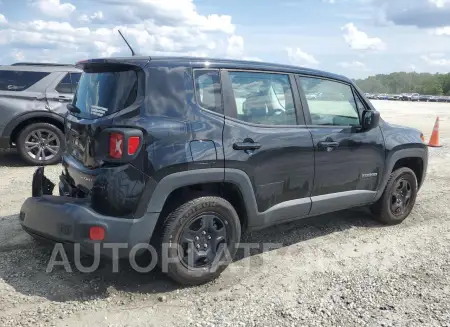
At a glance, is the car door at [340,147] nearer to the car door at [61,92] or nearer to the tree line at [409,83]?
the car door at [61,92]

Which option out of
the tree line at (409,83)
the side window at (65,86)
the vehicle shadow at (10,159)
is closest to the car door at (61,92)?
the side window at (65,86)

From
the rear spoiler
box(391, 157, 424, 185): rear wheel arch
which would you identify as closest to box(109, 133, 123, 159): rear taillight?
the rear spoiler

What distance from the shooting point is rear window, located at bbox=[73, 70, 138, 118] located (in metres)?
3.44

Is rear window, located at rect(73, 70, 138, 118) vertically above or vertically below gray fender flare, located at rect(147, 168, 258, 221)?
above

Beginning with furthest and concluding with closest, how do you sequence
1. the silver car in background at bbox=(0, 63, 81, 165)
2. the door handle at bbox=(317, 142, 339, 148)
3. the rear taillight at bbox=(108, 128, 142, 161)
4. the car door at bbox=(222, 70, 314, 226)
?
1. the silver car in background at bbox=(0, 63, 81, 165)
2. the door handle at bbox=(317, 142, 339, 148)
3. the car door at bbox=(222, 70, 314, 226)
4. the rear taillight at bbox=(108, 128, 142, 161)

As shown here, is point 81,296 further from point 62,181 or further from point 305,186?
point 305,186

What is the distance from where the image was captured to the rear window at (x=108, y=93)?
3.44m

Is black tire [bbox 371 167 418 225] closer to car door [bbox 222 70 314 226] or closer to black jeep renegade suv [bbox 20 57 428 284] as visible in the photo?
black jeep renegade suv [bbox 20 57 428 284]

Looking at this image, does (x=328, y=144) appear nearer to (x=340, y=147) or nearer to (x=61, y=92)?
(x=340, y=147)

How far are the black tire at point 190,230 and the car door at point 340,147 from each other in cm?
102

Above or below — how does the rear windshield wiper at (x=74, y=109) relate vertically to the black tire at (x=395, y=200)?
above

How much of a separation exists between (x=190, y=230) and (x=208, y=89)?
3.82 ft

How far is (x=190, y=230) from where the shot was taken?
12.0ft

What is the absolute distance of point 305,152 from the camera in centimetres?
422
